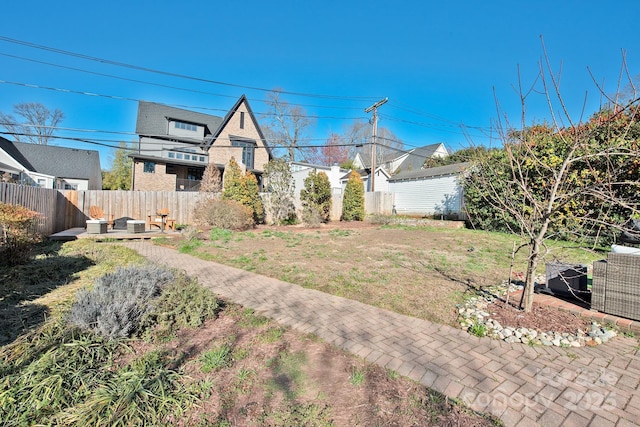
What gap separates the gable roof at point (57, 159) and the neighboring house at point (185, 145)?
27.6 ft

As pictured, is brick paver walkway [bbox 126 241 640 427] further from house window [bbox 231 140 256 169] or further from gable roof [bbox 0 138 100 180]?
gable roof [bbox 0 138 100 180]

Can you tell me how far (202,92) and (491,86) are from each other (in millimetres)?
16457

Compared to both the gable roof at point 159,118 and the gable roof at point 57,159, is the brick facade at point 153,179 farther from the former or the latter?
the gable roof at point 57,159

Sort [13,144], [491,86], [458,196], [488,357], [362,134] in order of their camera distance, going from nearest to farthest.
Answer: [488,357] → [491,86] → [458,196] → [13,144] → [362,134]

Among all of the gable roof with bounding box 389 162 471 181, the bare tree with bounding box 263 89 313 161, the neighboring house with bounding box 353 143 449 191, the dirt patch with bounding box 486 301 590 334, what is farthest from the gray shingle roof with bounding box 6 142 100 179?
the dirt patch with bounding box 486 301 590 334

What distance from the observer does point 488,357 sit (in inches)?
109

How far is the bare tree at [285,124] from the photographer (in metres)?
33.1

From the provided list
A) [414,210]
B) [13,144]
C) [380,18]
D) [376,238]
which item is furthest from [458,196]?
[13,144]

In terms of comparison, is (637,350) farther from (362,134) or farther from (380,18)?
(362,134)

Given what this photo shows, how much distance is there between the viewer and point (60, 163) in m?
27.0

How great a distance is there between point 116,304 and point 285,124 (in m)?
33.1

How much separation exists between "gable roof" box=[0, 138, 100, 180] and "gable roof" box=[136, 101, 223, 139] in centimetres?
880

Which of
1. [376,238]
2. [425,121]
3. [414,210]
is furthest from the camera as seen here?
[425,121]

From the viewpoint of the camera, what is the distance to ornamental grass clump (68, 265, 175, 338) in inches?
112
